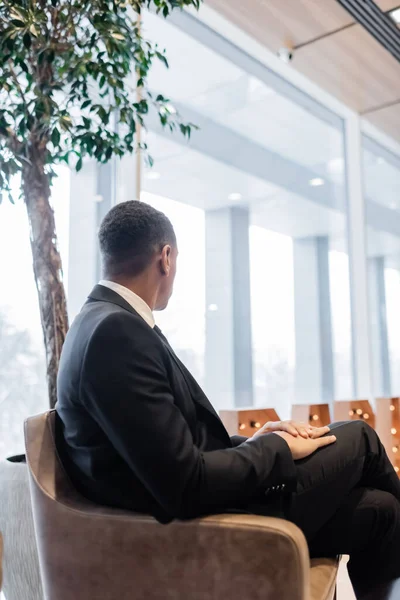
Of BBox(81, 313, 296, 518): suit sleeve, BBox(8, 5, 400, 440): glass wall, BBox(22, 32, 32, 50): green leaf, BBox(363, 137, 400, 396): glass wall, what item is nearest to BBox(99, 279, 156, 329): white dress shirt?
BBox(81, 313, 296, 518): suit sleeve

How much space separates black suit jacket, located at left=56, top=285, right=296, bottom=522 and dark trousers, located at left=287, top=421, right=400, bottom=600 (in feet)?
0.55

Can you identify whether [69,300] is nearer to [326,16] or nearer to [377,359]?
[326,16]

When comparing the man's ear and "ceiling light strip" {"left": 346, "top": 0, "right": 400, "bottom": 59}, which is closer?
the man's ear

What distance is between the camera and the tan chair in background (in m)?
1.07

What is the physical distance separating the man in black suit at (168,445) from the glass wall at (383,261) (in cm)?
383

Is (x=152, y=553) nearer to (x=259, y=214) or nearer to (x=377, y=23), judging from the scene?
(x=259, y=214)

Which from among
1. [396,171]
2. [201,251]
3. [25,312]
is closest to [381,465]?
[25,312]

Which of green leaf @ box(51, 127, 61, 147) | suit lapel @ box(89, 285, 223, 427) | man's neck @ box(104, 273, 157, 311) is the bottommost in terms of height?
suit lapel @ box(89, 285, 223, 427)

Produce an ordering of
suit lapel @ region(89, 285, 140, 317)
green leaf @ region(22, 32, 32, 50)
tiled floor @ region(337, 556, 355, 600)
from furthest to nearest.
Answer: tiled floor @ region(337, 556, 355, 600) → green leaf @ region(22, 32, 32, 50) → suit lapel @ region(89, 285, 140, 317)

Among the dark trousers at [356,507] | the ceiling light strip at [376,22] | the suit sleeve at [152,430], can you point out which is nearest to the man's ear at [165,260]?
the suit sleeve at [152,430]

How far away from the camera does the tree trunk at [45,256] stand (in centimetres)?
197

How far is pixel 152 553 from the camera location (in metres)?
1.14

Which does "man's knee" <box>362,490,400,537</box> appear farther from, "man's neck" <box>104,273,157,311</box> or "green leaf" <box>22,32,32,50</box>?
"green leaf" <box>22,32,32,50</box>

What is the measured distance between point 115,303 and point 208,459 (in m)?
0.41
